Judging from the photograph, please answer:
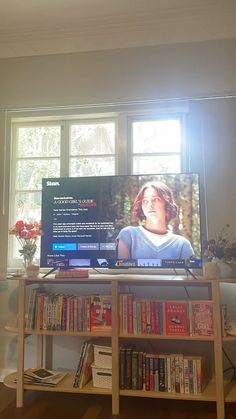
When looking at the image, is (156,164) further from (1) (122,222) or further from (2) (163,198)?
(1) (122,222)

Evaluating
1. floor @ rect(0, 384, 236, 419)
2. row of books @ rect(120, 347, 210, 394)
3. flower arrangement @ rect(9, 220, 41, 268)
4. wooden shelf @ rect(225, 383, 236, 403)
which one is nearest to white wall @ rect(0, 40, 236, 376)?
flower arrangement @ rect(9, 220, 41, 268)

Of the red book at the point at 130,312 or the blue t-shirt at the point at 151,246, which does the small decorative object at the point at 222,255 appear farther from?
the red book at the point at 130,312

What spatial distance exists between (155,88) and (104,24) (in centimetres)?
67

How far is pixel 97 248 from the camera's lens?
8.20 ft

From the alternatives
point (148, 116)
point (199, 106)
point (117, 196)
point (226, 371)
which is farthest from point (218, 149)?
point (226, 371)

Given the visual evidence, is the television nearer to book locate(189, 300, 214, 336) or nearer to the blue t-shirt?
the blue t-shirt

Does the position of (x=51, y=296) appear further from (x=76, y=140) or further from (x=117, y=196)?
(x=76, y=140)

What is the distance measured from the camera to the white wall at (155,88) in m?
2.67

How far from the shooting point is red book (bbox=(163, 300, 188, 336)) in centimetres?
225

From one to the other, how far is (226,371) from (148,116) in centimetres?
206

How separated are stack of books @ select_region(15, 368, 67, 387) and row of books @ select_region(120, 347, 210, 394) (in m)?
0.48

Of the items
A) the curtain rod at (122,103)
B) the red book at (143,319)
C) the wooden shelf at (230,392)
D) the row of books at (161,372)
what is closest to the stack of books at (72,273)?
the red book at (143,319)

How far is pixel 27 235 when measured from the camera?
260cm

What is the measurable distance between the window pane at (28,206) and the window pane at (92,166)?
0.38 m
